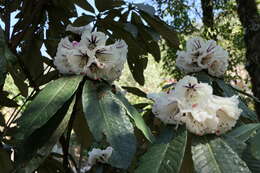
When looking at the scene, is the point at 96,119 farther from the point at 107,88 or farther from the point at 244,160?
the point at 244,160

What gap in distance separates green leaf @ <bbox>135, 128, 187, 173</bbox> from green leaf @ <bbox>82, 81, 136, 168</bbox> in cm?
4

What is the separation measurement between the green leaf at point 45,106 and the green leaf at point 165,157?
182mm

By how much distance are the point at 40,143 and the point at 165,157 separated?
0.91ft

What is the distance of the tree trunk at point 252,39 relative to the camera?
2454 mm

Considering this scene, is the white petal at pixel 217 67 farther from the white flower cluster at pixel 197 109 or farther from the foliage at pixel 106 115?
the white flower cluster at pixel 197 109

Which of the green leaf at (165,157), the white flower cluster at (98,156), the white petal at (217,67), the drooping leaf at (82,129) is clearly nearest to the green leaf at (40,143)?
the green leaf at (165,157)

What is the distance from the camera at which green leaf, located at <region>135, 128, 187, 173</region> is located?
57 centimetres

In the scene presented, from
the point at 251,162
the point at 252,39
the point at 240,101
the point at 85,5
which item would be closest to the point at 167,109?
the point at 251,162

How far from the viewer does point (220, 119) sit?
69 centimetres

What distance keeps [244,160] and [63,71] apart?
0.41m

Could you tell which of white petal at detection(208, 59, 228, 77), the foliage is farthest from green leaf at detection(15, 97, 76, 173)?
white petal at detection(208, 59, 228, 77)

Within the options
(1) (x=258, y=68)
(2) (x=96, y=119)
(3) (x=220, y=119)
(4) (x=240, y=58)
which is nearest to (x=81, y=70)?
(2) (x=96, y=119)

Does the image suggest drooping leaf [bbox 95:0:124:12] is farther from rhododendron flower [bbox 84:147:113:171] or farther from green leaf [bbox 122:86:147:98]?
rhododendron flower [bbox 84:147:113:171]

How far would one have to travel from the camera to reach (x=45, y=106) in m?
0.67
